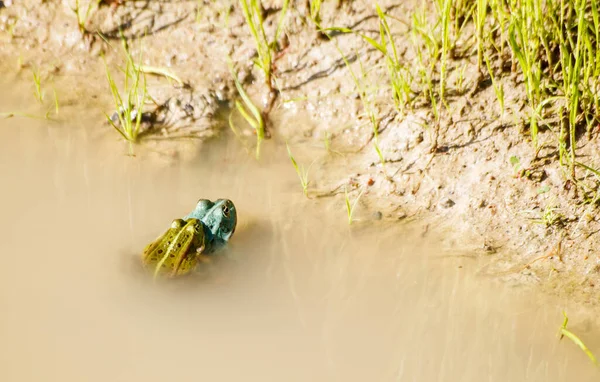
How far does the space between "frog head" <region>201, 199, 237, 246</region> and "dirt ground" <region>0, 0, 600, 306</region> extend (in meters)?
0.63

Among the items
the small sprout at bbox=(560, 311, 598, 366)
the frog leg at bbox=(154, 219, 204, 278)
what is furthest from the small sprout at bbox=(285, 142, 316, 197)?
the small sprout at bbox=(560, 311, 598, 366)

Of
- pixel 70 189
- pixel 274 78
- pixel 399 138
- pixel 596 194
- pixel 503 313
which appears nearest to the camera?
pixel 503 313

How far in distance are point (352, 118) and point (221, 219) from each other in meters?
1.33

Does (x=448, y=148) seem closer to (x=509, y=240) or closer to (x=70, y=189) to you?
(x=509, y=240)

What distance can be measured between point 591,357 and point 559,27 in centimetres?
193

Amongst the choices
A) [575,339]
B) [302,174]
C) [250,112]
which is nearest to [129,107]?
[250,112]

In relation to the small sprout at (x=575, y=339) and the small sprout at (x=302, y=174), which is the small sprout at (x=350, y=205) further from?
the small sprout at (x=575, y=339)

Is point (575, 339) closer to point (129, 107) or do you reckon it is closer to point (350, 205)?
point (350, 205)

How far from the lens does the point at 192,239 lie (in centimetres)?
348

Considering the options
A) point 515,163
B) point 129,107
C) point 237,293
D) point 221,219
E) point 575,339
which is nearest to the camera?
point 575,339

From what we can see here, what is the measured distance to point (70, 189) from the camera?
3.90 m

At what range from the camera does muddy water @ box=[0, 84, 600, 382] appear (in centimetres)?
307

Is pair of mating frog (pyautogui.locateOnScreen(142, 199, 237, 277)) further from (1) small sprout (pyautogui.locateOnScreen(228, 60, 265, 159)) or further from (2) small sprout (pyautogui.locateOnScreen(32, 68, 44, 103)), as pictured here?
(2) small sprout (pyautogui.locateOnScreen(32, 68, 44, 103))

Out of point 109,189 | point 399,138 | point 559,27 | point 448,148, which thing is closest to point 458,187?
point 448,148
